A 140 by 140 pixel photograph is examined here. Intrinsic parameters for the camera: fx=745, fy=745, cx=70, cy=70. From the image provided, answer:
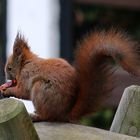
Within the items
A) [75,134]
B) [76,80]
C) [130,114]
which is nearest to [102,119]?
[76,80]

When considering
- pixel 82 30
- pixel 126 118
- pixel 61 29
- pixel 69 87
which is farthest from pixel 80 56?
pixel 82 30

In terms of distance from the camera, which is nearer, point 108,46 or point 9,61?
point 108,46

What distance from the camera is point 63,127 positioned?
262 centimetres

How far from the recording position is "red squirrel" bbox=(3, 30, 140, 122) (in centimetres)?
283

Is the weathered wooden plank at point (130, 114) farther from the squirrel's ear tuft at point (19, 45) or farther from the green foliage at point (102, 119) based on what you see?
the green foliage at point (102, 119)

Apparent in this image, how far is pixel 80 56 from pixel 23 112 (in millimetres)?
791

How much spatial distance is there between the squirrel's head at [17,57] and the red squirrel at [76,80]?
0.08 m

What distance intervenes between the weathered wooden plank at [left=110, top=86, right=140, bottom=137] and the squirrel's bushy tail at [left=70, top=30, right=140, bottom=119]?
0.13 m

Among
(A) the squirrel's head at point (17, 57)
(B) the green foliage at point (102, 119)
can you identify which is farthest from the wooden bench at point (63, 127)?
(B) the green foliage at point (102, 119)

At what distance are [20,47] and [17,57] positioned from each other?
5cm

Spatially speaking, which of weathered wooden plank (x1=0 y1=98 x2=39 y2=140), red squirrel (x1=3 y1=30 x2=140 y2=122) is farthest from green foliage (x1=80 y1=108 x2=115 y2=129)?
weathered wooden plank (x1=0 y1=98 x2=39 y2=140)

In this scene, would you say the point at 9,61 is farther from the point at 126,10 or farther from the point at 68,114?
the point at 126,10

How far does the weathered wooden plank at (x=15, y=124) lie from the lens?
7.00 ft

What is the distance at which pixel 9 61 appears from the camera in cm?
320
